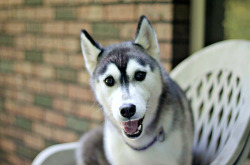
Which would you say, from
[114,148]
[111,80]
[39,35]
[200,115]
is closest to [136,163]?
[114,148]

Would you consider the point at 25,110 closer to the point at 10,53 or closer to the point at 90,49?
the point at 10,53

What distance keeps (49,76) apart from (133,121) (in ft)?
7.40

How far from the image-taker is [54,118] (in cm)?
359

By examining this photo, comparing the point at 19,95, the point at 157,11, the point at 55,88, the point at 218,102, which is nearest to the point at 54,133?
the point at 55,88

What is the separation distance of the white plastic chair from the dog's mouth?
366 millimetres

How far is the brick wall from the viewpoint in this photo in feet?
8.30

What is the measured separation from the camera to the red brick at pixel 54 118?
351 centimetres

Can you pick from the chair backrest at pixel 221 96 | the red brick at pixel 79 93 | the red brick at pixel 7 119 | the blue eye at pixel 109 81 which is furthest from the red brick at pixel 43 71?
the blue eye at pixel 109 81

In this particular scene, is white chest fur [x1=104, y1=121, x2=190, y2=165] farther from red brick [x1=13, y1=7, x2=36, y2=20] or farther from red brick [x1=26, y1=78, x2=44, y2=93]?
red brick [x1=13, y1=7, x2=36, y2=20]

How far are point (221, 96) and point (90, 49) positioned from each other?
2.75 ft

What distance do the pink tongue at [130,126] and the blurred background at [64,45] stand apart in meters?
0.66

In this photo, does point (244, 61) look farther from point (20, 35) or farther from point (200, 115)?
point (20, 35)

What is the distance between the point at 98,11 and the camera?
9.67 feet

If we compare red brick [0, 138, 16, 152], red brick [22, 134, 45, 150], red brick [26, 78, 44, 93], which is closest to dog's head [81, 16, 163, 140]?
red brick [26, 78, 44, 93]
